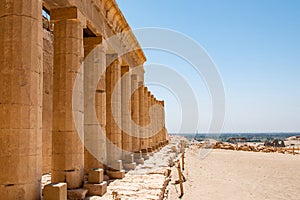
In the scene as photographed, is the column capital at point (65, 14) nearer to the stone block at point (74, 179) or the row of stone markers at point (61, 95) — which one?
the row of stone markers at point (61, 95)

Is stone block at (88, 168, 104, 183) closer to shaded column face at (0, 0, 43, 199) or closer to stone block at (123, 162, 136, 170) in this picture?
shaded column face at (0, 0, 43, 199)

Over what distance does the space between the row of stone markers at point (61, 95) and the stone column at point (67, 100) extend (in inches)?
1.1

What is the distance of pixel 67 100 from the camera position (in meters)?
8.95

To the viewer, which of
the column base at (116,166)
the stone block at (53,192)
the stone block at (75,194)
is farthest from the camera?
the column base at (116,166)

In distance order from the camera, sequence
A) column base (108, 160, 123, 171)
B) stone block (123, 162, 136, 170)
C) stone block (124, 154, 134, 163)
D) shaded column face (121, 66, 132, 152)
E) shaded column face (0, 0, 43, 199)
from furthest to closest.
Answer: shaded column face (121, 66, 132, 152) < stone block (124, 154, 134, 163) < stone block (123, 162, 136, 170) < column base (108, 160, 123, 171) < shaded column face (0, 0, 43, 199)

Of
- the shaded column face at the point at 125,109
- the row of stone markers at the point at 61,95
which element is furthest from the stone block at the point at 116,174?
the shaded column face at the point at 125,109

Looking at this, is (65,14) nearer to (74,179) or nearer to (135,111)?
(74,179)

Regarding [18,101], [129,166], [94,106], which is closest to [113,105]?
[94,106]

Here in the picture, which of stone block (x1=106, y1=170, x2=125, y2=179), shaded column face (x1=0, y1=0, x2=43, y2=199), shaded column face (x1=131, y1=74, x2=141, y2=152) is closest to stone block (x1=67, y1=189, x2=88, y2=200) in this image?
shaded column face (x1=0, y1=0, x2=43, y2=199)

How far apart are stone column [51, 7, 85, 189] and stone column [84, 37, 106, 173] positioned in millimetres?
2005

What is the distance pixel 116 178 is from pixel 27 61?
7.46m

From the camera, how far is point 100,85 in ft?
37.8

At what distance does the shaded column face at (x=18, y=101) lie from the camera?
6.08 meters

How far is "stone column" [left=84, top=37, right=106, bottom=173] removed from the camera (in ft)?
37.0
